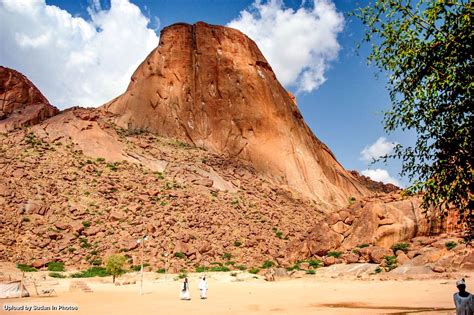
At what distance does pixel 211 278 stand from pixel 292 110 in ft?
160

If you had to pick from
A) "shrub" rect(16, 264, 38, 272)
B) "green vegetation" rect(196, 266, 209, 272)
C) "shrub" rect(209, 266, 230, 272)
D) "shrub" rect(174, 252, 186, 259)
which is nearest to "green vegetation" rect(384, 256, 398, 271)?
"shrub" rect(209, 266, 230, 272)

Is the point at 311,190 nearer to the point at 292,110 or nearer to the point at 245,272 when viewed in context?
the point at 292,110

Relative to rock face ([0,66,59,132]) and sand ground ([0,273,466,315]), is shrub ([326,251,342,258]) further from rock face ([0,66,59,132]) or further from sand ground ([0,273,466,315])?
rock face ([0,66,59,132])

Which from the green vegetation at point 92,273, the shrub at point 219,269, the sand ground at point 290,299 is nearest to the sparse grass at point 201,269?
the shrub at point 219,269

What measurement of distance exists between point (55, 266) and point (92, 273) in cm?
328

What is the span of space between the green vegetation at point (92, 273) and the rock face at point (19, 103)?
31.0 m

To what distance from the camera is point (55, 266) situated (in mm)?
33875

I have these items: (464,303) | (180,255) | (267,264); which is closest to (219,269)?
(180,255)

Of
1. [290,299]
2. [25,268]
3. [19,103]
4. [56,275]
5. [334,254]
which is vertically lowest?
[290,299]

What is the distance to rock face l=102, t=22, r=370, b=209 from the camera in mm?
64500

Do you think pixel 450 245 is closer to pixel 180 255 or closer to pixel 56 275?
pixel 180 255

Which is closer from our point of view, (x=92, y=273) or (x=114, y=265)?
(x=114, y=265)

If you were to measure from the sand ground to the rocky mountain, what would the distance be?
604 cm

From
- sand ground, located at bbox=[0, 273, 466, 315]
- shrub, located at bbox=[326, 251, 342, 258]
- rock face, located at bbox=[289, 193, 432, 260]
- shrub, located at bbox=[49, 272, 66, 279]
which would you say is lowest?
sand ground, located at bbox=[0, 273, 466, 315]
